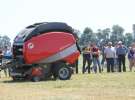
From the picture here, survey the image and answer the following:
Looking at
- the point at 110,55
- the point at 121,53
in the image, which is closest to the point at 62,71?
the point at 110,55

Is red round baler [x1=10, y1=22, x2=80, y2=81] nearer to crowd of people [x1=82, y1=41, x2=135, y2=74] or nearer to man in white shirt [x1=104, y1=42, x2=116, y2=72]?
crowd of people [x1=82, y1=41, x2=135, y2=74]

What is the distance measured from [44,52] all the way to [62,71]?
50.2 inches

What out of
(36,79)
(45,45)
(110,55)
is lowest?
(36,79)

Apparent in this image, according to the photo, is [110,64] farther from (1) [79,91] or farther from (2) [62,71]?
(1) [79,91]

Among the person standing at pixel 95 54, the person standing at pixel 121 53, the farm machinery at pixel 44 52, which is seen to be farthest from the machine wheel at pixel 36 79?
the person standing at pixel 121 53

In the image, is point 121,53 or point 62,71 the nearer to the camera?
point 62,71

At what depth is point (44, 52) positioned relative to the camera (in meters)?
24.5

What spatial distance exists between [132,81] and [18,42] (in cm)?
564

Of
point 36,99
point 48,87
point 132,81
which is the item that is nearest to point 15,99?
point 36,99

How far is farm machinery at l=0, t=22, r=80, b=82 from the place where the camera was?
24156mm

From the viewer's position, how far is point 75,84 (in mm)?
21703

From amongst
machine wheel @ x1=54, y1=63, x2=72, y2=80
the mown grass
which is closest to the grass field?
the mown grass

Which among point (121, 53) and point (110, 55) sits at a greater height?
point (121, 53)

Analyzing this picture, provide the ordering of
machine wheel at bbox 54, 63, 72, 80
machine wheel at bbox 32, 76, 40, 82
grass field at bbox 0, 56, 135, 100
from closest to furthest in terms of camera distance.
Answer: grass field at bbox 0, 56, 135, 100
machine wheel at bbox 32, 76, 40, 82
machine wheel at bbox 54, 63, 72, 80
